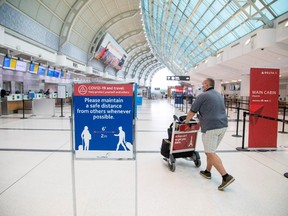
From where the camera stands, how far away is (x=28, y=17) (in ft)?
44.7

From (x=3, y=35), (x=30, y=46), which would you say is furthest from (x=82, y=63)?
(x=3, y=35)

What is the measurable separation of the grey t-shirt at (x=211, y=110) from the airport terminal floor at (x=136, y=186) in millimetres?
928

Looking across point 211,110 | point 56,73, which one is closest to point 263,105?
point 211,110

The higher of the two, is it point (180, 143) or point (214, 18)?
point (214, 18)

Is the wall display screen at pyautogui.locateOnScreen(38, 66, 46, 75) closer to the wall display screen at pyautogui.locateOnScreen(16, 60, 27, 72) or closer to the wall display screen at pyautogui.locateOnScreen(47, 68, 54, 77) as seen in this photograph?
the wall display screen at pyautogui.locateOnScreen(47, 68, 54, 77)

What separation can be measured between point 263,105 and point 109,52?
1033 inches

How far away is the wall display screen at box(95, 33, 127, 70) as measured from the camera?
26.1 m

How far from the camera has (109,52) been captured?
29.2 meters

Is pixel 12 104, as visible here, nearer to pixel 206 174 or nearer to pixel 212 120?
pixel 206 174

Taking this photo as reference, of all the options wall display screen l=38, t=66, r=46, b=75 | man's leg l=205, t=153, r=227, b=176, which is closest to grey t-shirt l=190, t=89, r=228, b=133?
man's leg l=205, t=153, r=227, b=176

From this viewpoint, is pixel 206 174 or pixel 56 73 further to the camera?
pixel 56 73

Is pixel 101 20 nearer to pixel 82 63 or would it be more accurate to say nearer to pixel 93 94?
pixel 82 63

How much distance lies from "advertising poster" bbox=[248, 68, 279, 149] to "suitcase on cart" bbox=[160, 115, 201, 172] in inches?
77.2

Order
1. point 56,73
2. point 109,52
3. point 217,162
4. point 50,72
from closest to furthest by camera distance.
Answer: point 217,162 → point 50,72 → point 56,73 → point 109,52
